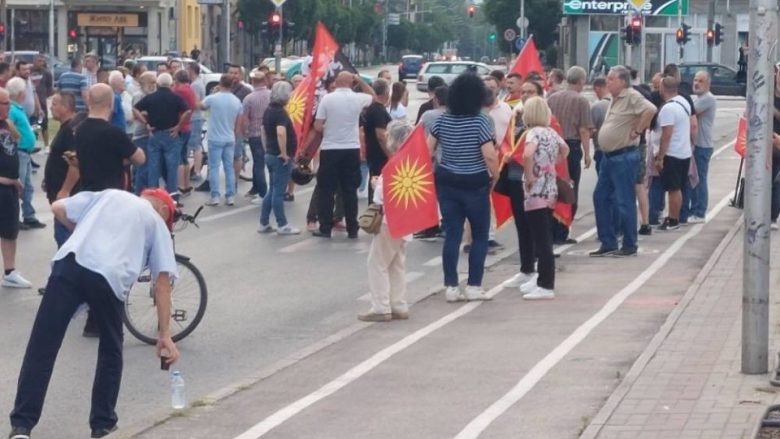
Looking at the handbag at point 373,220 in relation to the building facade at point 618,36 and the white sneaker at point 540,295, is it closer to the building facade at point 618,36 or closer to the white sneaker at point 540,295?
the white sneaker at point 540,295

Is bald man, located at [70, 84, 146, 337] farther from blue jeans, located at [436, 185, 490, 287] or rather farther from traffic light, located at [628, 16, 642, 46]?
traffic light, located at [628, 16, 642, 46]

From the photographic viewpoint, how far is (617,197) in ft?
49.7

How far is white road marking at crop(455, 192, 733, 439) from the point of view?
8.23 meters

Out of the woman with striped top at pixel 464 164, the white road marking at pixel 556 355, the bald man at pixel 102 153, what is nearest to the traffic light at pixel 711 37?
the white road marking at pixel 556 355

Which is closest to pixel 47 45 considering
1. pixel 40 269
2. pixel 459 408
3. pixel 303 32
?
pixel 303 32

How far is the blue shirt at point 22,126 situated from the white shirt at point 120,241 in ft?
27.4

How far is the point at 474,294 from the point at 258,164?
800cm

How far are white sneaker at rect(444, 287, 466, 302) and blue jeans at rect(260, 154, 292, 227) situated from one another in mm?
5080

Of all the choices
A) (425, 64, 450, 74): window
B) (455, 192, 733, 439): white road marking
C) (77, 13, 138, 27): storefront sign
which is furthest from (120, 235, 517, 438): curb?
(77, 13, 138, 27): storefront sign

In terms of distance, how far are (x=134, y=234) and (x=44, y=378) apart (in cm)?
84

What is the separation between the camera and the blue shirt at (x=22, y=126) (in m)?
15.8

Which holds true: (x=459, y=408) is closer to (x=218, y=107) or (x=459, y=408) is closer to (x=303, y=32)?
(x=218, y=107)

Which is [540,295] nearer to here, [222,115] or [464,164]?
[464,164]

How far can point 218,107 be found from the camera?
20109mm
